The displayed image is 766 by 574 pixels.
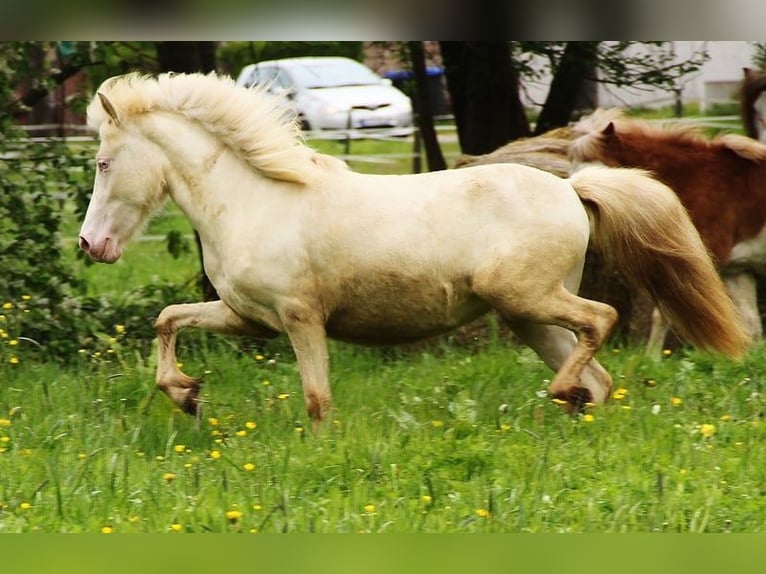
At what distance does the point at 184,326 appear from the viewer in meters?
7.15

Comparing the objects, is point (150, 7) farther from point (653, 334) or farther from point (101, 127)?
point (653, 334)

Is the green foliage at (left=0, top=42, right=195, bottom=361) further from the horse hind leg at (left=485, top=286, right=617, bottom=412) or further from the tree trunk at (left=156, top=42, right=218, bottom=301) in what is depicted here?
the horse hind leg at (left=485, top=286, right=617, bottom=412)

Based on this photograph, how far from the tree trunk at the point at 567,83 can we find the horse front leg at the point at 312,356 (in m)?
3.94

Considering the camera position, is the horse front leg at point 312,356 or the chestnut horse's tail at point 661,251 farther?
the chestnut horse's tail at point 661,251

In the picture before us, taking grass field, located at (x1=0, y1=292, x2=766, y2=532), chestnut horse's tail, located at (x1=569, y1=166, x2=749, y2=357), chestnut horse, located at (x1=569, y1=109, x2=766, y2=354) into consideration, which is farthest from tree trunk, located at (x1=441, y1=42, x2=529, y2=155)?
chestnut horse's tail, located at (x1=569, y1=166, x2=749, y2=357)

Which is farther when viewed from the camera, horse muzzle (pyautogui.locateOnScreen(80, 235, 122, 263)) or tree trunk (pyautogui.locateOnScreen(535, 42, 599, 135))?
tree trunk (pyautogui.locateOnScreen(535, 42, 599, 135))

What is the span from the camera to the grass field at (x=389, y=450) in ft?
16.7

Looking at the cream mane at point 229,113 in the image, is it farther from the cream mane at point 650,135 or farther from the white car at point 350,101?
the white car at point 350,101

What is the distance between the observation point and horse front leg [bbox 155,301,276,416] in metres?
6.97

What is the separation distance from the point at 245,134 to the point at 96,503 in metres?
2.48

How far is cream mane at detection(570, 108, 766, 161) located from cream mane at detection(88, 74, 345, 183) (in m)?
2.58

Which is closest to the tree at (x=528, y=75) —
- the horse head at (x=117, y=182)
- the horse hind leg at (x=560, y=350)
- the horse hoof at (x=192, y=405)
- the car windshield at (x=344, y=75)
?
the horse hind leg at (x=560, y=350)

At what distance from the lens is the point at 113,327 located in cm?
1003

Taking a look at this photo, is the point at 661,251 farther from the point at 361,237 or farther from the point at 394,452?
the point at 394,452
